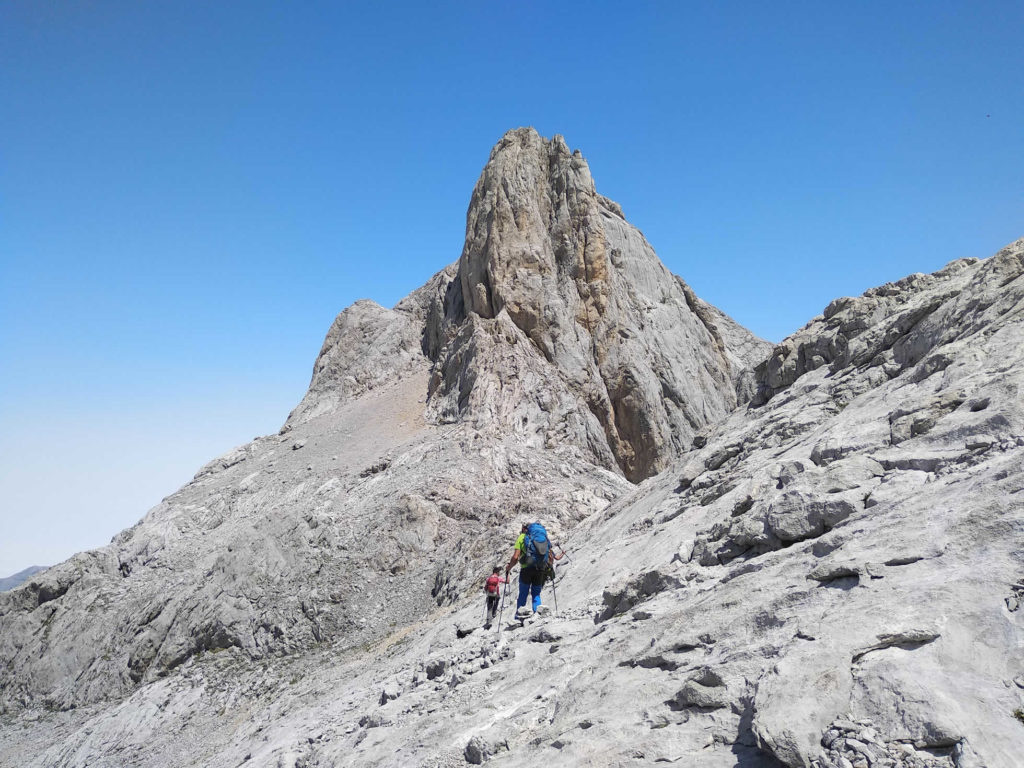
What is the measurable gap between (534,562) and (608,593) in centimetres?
240

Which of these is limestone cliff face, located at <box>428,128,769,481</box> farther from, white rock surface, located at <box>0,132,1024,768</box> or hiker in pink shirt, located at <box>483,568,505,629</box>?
hiker in pink shirt, located at <box>483,568,505,629</box>

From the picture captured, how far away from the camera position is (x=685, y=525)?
12.8 metres

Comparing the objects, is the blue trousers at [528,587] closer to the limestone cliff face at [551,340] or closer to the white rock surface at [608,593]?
the white rock surface at [608,593]

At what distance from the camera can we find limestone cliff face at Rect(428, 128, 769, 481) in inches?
1606

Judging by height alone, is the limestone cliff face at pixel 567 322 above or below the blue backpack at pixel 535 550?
above

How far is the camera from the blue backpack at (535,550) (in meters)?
12.7

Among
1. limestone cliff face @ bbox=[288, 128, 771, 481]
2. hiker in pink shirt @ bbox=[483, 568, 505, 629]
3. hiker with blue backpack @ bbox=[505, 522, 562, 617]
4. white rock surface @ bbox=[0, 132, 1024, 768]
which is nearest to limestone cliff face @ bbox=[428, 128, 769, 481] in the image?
limestone cliff face @ bbox=[288, 128, 771, 481]

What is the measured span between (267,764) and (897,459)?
38.6 feet

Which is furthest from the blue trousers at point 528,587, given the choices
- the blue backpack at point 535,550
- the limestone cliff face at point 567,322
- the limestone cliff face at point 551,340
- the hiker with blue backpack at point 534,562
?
the limestone cliff face at point 567,322

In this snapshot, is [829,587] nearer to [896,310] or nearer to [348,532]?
[896,310]

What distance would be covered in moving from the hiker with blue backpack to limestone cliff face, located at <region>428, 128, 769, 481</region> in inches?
935

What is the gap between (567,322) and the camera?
1699 inches

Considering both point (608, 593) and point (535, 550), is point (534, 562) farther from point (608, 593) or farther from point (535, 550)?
point (608, 593)

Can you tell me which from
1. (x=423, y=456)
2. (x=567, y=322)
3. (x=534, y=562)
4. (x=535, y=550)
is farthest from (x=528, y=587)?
(x=567, y=322)
